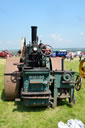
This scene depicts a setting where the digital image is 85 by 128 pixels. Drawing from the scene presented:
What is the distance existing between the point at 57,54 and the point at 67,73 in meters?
20.2

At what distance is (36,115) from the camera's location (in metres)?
3.77

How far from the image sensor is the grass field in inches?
133

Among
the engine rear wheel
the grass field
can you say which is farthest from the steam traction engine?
the grass field

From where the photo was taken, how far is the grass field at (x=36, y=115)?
133 inches

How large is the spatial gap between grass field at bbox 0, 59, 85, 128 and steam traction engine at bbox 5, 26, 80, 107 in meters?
0.23

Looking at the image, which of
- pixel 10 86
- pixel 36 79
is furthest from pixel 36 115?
pixel 10 86

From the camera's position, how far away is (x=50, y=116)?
3.75m

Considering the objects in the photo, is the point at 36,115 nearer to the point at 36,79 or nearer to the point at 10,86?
the point at 36,79

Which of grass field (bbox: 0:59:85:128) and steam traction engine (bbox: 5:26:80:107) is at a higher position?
steam traction engine (bbox: 5:26:80:107)

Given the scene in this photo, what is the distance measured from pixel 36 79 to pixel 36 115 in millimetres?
862

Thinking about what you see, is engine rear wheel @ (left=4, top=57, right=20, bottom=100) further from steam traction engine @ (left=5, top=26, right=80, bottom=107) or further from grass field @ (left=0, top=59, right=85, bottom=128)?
grass field @ (left=0, top=59, right=85, bottom=128)

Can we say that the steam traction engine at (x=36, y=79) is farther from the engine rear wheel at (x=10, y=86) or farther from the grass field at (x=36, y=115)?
the grass field at (x=36, y=115)

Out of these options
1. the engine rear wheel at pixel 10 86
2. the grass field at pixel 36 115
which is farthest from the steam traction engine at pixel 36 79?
the grass field at pixel 36 115

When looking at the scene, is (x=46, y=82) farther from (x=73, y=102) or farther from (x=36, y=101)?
(x=73, y=102)
